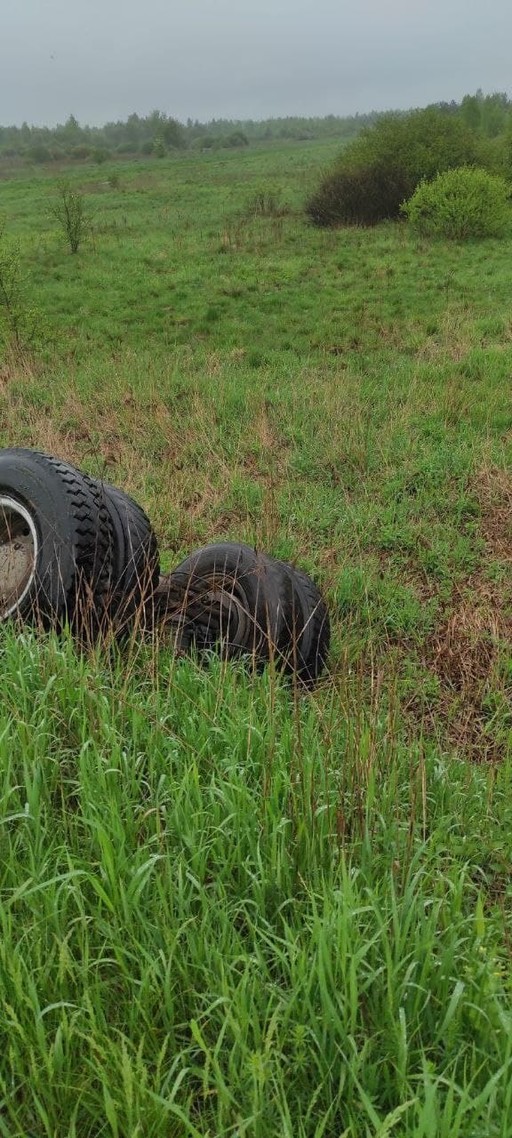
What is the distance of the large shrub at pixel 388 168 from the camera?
2498 cm

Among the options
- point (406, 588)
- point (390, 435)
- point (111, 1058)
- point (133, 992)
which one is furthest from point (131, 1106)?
point (390, 435)

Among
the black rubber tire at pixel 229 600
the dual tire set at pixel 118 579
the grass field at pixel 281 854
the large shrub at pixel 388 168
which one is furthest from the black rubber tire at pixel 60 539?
the large shrub at pixel 388 168

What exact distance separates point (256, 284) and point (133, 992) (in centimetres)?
1750

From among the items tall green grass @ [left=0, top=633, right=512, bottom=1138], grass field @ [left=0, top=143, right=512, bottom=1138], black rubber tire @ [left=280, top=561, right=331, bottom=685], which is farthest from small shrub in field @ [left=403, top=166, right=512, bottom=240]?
tall green grass @ [left=0, top=633, right=512, bottom=1138]

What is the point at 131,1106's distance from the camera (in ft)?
4.62

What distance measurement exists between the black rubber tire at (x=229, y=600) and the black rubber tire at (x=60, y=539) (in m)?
0.58

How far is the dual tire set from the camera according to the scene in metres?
3.65

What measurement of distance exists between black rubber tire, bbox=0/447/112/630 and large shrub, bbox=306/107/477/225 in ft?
78.6

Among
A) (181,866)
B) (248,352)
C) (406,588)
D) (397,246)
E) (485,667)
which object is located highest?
(397,246)

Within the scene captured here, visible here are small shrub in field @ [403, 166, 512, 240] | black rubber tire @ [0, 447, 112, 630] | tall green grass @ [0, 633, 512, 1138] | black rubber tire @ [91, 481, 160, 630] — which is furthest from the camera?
small shrub in field @ [403, 166, 512, 240]

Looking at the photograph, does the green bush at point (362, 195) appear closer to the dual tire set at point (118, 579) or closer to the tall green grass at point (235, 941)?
the dual tire set at point (118, 579)

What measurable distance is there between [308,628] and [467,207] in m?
21.2

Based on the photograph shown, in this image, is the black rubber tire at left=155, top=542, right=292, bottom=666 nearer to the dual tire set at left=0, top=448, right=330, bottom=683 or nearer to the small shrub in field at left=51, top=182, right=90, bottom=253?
the dual tire set at left=0, top=448, right=330, bottom=683

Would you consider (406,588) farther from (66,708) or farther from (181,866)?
(181,866)
